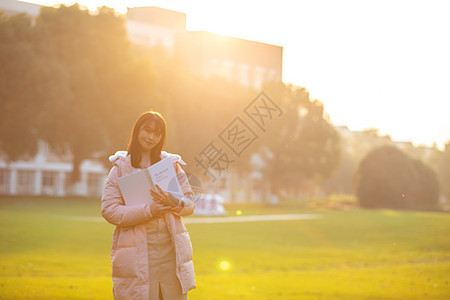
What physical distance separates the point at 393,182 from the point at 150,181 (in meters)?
37.6

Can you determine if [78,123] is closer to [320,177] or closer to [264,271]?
[264,271]

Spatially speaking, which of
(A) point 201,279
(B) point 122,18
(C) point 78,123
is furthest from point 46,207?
(A) point 201,279

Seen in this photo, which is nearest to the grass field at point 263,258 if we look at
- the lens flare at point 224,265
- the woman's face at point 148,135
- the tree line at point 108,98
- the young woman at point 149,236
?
the lens flare at point 224,265

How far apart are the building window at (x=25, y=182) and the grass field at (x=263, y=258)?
1313 inches

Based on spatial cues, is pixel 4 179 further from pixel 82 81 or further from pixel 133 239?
pixel 133 239

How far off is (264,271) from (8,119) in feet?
69.8

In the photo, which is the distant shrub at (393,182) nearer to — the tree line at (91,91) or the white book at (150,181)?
the tree line at (91,91)

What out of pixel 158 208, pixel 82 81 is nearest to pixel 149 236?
pixel 158 208

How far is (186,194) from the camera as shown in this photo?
4.07 metres

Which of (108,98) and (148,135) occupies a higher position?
(108,98)

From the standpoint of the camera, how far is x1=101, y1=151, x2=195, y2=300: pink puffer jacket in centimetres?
395

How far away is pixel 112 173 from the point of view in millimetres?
4047

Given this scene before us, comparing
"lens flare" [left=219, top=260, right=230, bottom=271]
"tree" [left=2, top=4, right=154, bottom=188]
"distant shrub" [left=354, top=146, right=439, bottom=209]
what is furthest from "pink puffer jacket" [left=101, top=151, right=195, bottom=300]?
"distant shrub" [left=354, top=146, right=439, bottom=209]

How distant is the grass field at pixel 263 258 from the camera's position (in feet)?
33.2
